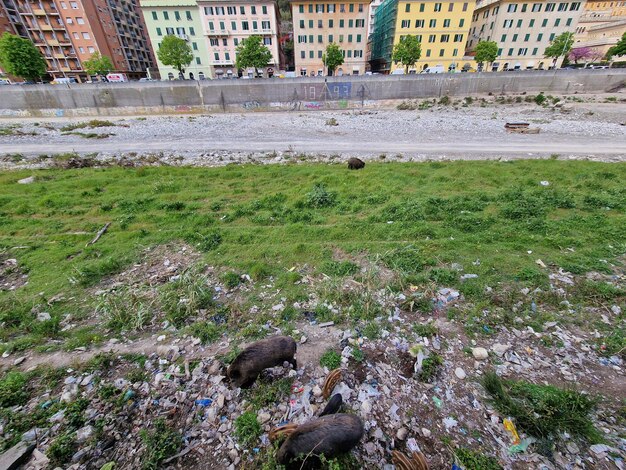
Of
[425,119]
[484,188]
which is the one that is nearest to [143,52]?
[425,119]

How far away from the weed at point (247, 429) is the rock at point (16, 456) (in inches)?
111

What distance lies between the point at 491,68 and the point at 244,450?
8742 cm

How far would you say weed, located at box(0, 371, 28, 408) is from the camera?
4664 millimetres

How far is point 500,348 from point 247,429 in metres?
4.87

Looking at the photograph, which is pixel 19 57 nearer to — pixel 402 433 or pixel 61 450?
pixel 61 450

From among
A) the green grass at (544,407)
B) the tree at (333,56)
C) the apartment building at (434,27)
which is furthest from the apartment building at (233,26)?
the green grass at (544,407)

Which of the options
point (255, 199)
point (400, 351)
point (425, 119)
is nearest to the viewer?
point (400, 351)

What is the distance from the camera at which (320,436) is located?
3803 mm

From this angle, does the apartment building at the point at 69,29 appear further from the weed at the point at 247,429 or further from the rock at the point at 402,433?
the rock at the point at 402,433

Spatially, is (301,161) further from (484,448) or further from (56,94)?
(56,94)

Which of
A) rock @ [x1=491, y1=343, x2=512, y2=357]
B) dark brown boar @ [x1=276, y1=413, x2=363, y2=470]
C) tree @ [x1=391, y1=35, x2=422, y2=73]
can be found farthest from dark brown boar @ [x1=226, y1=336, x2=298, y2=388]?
tree @ [x1=391, y1=35, x2=422, y2=73]

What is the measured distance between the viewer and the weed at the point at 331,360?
5.28 metres

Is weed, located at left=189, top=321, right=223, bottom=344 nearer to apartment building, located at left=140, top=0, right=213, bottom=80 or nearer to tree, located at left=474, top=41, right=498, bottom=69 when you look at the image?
tree, located at left=474, top=41, right=498, bottom=69

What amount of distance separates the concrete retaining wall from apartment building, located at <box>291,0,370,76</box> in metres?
28.9
